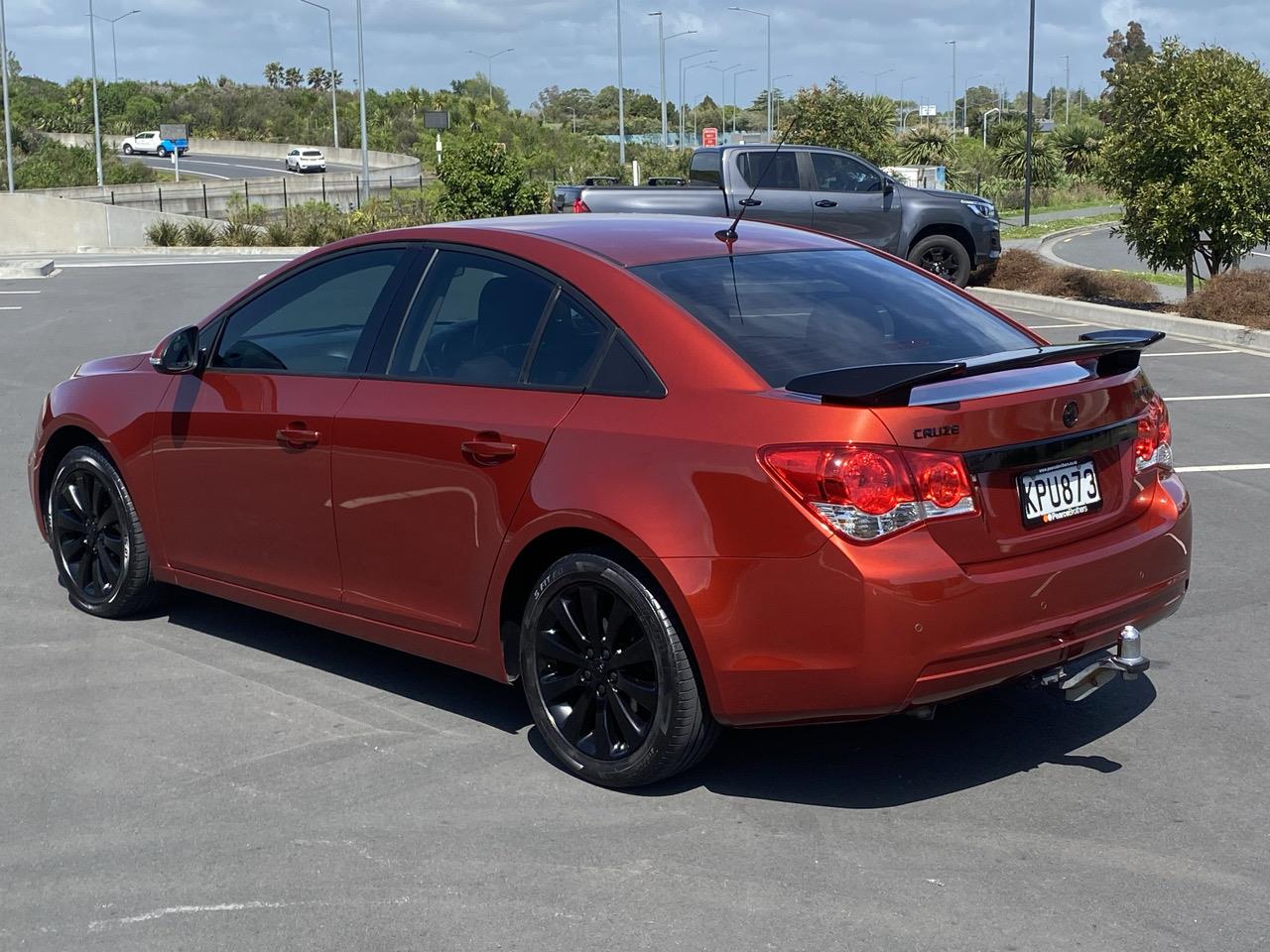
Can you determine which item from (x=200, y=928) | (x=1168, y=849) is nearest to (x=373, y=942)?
(x=200, y=928)

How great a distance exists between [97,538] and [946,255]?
15779 mm

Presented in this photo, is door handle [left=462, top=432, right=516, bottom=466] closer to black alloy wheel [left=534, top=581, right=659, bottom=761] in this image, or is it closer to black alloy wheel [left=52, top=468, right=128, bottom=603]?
black alloy wheel [left=534, top=581, right=659, bottom=761]

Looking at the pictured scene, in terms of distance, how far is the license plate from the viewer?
4.34 meters

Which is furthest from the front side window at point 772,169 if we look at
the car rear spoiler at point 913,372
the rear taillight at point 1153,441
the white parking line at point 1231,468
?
the car rear spoiler at point 913,372

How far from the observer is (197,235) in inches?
1646

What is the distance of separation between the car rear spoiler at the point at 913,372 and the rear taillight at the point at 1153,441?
22cm

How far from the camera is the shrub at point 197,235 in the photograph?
41781 mm

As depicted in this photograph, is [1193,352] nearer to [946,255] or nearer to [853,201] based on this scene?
[946,255]

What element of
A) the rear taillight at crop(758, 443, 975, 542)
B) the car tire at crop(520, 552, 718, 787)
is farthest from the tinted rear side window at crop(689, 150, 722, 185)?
the rear taillight at crop(758, 443, 975, 542)

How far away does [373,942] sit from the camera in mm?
3701

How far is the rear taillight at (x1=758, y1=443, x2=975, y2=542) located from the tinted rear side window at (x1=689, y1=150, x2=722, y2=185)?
16559 millimetres

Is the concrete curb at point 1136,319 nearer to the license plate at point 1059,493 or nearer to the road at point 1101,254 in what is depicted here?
the road at point 1101,254

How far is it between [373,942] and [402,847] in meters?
0.55

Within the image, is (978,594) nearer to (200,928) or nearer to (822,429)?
(822,429)
